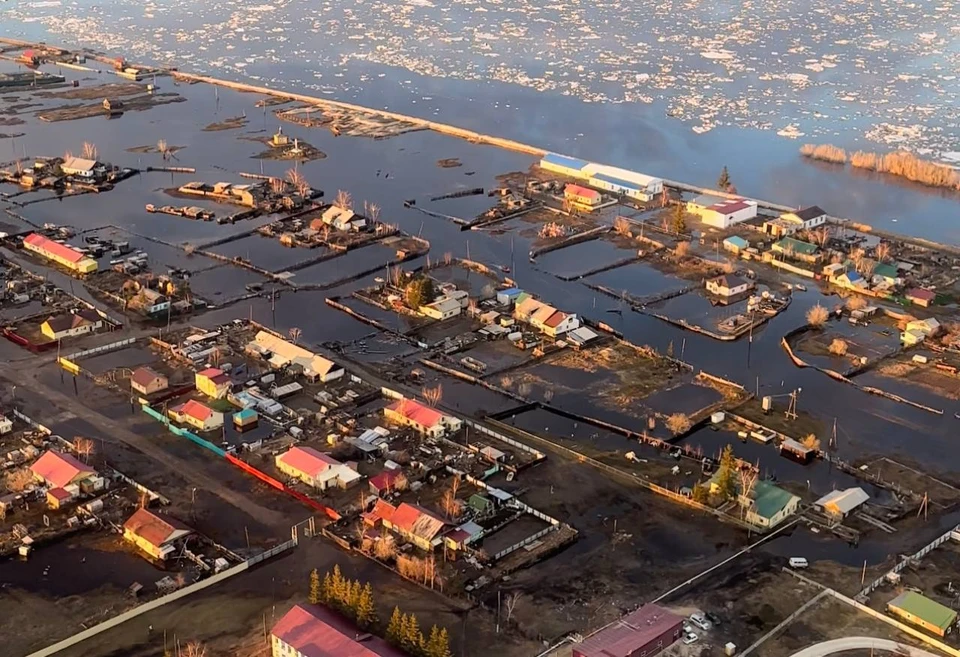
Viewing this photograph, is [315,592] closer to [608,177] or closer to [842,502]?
[842,502]

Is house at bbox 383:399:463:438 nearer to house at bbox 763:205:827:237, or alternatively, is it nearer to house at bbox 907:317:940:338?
house at bbox 907:317:940:338

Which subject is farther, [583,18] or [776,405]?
[583,18]

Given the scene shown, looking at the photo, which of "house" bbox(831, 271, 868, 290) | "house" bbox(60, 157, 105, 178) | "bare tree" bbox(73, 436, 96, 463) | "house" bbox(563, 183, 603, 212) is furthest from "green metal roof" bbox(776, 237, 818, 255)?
"house" bbox(60, 157, 105, 178)

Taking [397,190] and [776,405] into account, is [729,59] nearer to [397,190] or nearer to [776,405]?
[397,190]

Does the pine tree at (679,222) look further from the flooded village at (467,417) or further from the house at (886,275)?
the house at (886,275)

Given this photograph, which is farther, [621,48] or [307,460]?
[621,48]

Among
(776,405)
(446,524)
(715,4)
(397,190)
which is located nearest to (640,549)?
(446,524)

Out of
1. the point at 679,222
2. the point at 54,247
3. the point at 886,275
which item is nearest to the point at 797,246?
the point at 886,275
